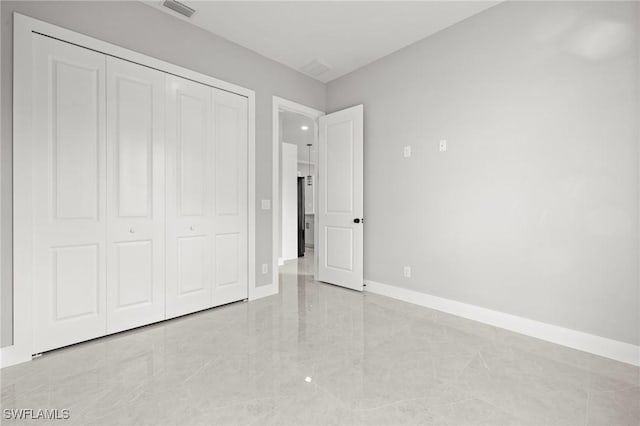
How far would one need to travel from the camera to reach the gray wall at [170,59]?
1989mm

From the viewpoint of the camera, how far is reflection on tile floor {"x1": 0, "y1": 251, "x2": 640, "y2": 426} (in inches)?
59.8

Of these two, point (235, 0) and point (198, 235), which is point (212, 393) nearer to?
point (198, 235)

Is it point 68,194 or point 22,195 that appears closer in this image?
point 22,195

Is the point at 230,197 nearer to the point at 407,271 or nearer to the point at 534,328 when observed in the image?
the point at 407,271

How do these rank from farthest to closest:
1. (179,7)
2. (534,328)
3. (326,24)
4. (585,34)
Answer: (326,24), (179,7), (534,328), (585,34)

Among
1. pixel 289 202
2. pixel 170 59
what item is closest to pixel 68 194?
pixel 170 59

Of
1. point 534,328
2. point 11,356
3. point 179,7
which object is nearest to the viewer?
point 11,356

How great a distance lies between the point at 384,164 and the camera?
3.60m

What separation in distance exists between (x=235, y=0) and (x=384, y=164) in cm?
225

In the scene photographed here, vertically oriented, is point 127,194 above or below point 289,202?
below

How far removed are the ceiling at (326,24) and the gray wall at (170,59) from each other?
13 centimetres

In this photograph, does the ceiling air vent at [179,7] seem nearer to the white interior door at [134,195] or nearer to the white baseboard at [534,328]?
the white interior door at [134,195]

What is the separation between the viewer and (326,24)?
2.96m
